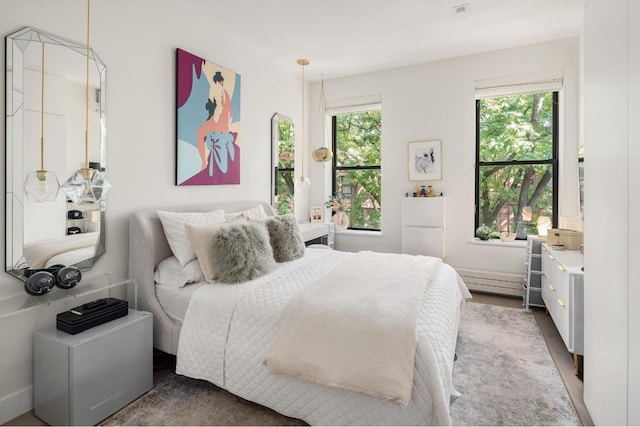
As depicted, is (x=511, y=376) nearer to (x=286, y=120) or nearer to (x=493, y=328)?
(x=493, y=328)

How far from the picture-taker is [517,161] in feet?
13.6

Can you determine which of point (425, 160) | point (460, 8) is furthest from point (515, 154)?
point (460, 8)

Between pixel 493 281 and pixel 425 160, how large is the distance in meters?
1.64

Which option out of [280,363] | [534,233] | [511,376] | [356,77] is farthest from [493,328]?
[356,77]

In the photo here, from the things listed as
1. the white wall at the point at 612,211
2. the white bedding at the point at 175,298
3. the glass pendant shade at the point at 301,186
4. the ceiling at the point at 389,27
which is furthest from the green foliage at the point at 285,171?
the white wall at the point at 612,211

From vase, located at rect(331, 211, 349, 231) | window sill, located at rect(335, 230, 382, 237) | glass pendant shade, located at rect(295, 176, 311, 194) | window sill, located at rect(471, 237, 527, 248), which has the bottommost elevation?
window sill, located at rect(471, 237, 527, 248)

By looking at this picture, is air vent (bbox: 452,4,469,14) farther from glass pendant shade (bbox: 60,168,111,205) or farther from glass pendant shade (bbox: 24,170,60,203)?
glass pendant shade (bbox: 24,170,60,203)

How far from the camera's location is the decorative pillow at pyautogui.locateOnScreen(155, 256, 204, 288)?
2.37m

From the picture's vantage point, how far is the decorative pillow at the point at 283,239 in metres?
2.89

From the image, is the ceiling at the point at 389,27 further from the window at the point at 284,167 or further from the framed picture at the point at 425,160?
the framed picture at the point at 425,160

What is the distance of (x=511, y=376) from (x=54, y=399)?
2.67 meters

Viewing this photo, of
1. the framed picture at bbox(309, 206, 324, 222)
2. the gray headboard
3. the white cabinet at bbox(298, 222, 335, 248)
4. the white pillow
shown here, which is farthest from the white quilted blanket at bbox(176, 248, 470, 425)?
the framed picture at bbox(309, 206, 324, 222)

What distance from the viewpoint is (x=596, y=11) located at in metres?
1.74

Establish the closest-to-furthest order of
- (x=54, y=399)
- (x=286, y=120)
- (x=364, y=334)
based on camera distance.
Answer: (x=364, y=334)
(x=54, y=399)
(x=286, y=120)
